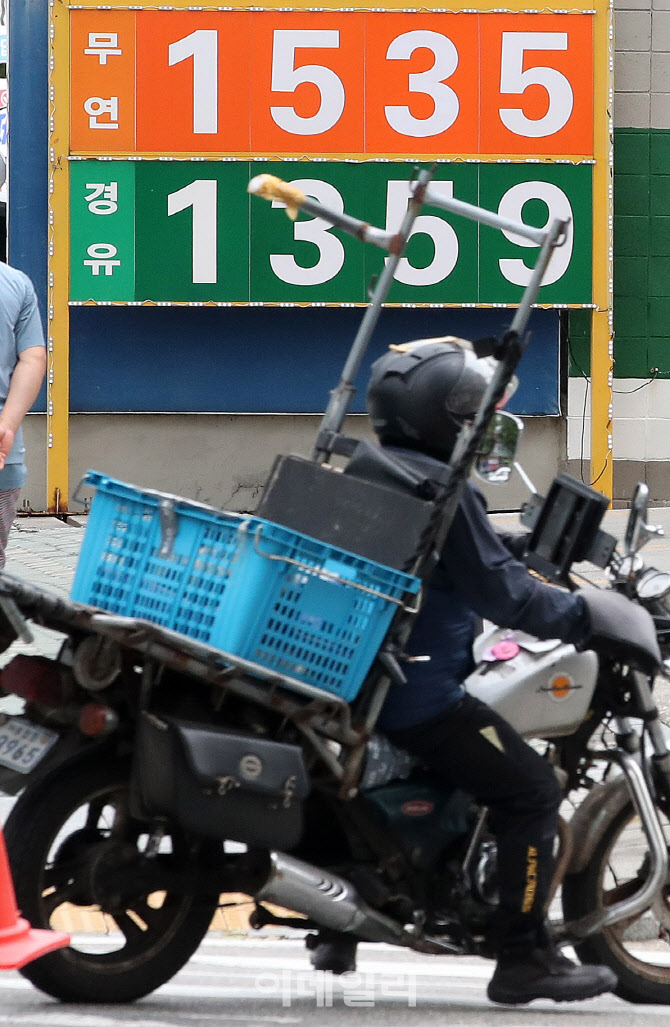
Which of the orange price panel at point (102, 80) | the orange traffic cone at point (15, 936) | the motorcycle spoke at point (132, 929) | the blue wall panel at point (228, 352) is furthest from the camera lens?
the blue wall panel at point (228, 352)

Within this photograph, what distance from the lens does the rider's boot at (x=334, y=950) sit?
3.85 metres

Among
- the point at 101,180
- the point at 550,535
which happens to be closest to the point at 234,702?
the point at 550,535

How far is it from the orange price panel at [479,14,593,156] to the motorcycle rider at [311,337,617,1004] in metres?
9.85

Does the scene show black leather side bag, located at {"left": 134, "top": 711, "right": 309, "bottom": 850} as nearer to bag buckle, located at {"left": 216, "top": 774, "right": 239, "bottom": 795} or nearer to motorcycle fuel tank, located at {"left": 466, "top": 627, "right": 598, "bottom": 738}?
bag buckle, located at {"left": 216, "top": 774, "right": 239, "bottom": 795}

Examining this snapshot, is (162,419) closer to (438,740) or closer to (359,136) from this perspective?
(359,136)

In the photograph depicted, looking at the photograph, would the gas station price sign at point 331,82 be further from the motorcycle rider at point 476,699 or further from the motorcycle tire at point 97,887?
the motorcycle tire at point 97,887

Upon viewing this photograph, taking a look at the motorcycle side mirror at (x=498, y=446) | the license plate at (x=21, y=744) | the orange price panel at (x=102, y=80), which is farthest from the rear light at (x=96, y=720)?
the orange price panel at (x=102, y=80)

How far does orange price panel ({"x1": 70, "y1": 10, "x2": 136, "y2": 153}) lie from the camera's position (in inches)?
511

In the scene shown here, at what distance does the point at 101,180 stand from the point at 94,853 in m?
10.1

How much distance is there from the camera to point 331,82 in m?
13.1

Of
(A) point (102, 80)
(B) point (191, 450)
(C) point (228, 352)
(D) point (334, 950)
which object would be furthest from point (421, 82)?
(D) point (334, 950)

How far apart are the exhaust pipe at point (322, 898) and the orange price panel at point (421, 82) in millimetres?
10227

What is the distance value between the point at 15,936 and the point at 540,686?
1.39 metres

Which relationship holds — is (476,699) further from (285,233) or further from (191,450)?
(191,450)
